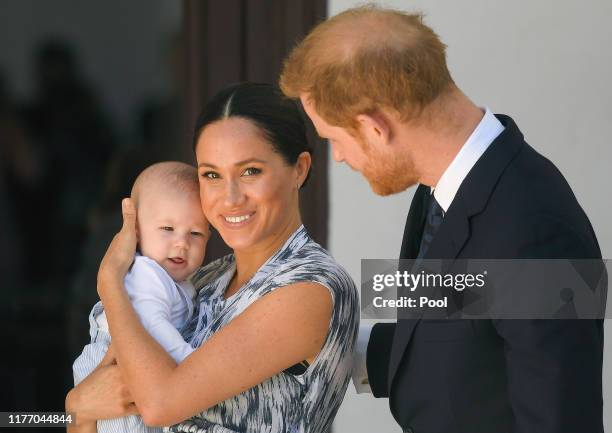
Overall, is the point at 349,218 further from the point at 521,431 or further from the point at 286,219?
the point at 521,431

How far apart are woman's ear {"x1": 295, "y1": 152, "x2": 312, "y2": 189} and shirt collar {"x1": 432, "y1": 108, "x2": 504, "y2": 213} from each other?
464 mm

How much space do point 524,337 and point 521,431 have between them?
0.17 meters

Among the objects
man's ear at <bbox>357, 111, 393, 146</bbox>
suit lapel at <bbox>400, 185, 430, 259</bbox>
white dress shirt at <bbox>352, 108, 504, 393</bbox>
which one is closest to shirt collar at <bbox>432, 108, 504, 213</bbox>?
white dress shirt at <bbox>352, 108, 504, 393</bbox>

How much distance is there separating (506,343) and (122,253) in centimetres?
93

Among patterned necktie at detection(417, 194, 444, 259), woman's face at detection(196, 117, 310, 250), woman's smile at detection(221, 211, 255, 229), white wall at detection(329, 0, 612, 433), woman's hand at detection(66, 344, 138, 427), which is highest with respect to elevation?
white wall at detection(329, 0, 612, 433)

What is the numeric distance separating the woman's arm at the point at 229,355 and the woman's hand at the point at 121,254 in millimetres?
155

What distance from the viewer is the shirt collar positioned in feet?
6.31

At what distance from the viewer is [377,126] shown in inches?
75.5

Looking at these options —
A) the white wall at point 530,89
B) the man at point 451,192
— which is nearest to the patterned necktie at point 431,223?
the man at point 451,192

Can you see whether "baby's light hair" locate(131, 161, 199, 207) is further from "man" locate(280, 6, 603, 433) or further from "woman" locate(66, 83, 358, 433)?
"man" locate(280, 6, 603, 433)

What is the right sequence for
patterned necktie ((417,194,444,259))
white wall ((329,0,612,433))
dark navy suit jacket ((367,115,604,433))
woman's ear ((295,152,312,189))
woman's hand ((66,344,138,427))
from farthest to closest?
white wall ((329,0,612,433)), woman's ear ((295,152,312,189)), woman's hand ((66,344,138,427)), patterned necktie ((417,194,444,259)), dark navy suit jacket ((367,115,604,433))

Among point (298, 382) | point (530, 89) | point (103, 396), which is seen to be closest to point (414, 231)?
point (298, 382)

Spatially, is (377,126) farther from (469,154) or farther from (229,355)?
(229,355)

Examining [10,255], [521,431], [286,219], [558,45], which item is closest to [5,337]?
[10,255]
